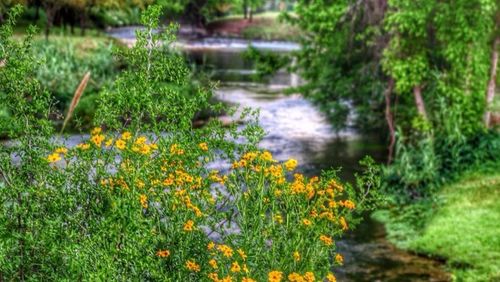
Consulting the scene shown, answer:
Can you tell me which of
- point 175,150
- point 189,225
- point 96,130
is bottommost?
point 189,225

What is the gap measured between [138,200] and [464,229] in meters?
10.2

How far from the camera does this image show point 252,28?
8225cm

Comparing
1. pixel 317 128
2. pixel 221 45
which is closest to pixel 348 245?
pixel 317 128

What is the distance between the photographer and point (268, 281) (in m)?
7.66

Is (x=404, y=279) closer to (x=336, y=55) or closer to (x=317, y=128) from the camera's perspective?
(x=336, y=55)

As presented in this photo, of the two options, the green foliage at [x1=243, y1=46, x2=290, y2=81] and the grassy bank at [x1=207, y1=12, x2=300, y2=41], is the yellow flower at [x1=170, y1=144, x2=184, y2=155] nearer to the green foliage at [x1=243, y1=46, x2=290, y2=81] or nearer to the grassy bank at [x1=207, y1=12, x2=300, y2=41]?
the green foliage at [x1=243, y1=46, x2=290, y2=81]

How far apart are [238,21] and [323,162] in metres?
65.7

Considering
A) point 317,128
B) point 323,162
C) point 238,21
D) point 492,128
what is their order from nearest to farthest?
point 492,128 < point 323,162 < point 317,128 < point 238,21

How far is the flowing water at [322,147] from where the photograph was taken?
14039mm

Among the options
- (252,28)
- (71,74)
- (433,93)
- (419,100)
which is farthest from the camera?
(252,28)

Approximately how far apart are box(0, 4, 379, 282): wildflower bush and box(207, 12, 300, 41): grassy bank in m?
68.3

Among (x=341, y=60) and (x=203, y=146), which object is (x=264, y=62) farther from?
(x=203, y=146)

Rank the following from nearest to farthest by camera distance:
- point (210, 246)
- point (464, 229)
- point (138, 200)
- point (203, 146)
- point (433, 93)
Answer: point (138, 200)
point (210, 246)
point (203, 146)
point (464, 229)
point (433, 93)

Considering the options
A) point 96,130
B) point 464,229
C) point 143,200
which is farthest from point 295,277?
point 464,229
